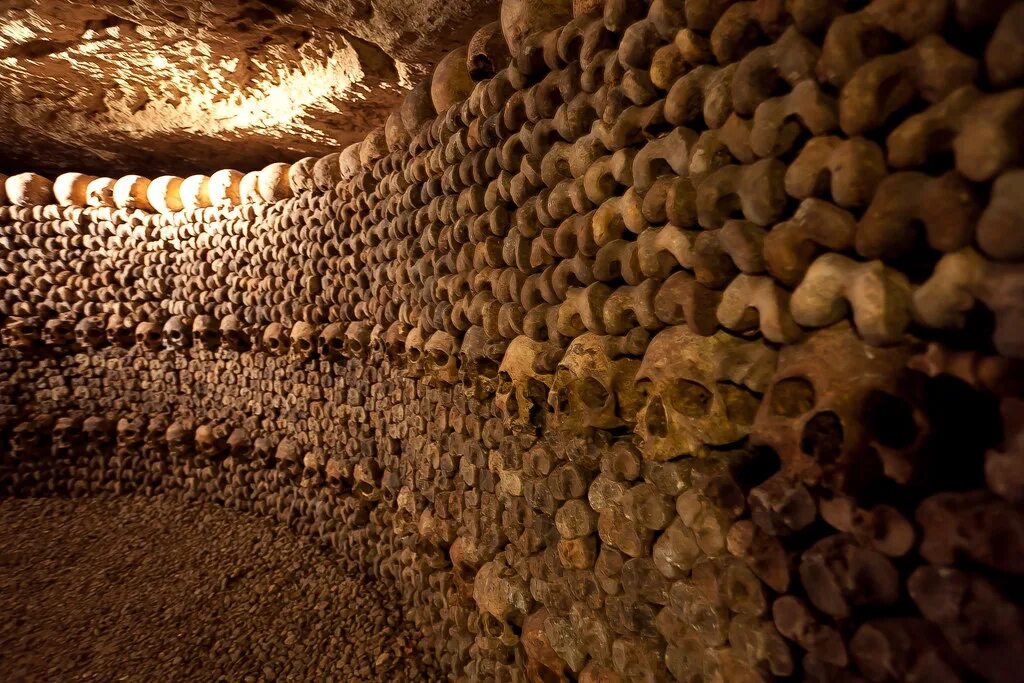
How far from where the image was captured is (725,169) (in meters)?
0.89

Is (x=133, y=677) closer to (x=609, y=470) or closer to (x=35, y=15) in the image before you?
(x=609, y=470)

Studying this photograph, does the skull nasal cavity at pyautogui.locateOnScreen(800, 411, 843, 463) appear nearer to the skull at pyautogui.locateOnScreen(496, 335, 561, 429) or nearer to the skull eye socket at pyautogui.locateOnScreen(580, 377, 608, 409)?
the skull eye socket at pyautogui.locateOnScreen(580, 377, 608, 409)

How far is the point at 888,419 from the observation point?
0.68m

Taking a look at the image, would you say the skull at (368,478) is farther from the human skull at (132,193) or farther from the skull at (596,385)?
the human skull at (132,193)

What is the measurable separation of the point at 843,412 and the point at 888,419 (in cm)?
6

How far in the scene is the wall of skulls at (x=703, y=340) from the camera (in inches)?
24.0

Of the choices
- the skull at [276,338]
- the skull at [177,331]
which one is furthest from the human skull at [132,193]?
the skull at [276,338]

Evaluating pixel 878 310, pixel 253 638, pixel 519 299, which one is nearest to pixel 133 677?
pixel 253 638

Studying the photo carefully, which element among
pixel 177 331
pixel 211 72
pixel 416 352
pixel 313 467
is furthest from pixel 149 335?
pixel 416 352

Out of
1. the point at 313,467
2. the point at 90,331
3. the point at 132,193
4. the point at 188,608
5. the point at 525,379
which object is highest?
the point at 132,193

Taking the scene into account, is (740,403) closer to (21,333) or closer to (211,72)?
(211,72)

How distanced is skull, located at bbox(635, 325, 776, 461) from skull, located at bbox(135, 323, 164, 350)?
142 inches

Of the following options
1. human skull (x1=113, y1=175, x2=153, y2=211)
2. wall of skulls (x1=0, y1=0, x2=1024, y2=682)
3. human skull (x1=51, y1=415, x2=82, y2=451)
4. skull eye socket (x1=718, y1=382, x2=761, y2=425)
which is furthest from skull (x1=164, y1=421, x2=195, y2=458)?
skull eye socket (x1=718, y1=382, x2=761, y2=425)

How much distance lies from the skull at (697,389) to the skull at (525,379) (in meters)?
0.38
